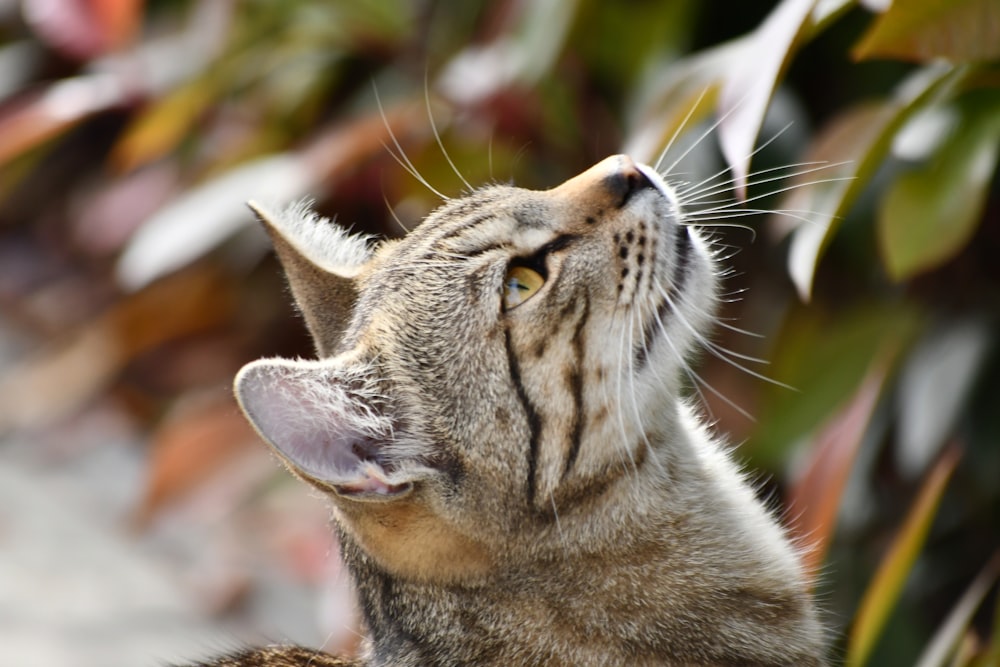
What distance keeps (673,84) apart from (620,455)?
30.5 inches

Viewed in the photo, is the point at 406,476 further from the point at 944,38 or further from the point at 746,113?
the point at 944,38

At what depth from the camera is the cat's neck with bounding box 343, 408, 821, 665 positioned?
77.8 inches

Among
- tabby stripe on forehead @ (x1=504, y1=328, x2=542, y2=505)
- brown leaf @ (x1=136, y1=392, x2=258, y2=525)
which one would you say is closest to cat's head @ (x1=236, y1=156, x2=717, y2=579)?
tabby stripe on forehead @ (x1=504, y1=328, x2=542, y2=505)

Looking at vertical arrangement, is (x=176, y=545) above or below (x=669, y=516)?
above

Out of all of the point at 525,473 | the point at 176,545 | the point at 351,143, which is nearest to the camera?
the point at 525,473

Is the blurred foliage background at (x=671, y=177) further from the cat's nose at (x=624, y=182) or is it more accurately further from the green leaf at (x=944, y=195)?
the cat's nose at (x=624, y=182)

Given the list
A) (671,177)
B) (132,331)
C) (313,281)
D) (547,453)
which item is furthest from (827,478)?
(132,331)

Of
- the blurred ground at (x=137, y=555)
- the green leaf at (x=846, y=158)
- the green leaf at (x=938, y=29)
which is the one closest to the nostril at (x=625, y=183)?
the green leaf at (x=846, y=158)

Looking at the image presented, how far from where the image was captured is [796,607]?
6.97 ft

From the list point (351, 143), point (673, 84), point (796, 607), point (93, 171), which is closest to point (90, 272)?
point (93, 171)

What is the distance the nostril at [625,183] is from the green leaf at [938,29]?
41 centimetres

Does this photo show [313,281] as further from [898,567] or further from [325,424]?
[898,567]

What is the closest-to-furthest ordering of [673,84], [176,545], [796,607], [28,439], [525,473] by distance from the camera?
[525,473], [796,607], [673,84], [176,545], [28,439]

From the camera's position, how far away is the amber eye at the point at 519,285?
2029 millimetres
